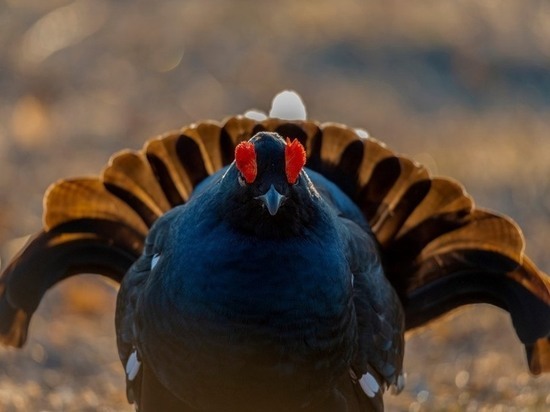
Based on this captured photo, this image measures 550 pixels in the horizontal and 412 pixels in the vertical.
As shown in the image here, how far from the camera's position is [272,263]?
371 centimetres

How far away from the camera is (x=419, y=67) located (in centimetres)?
1002

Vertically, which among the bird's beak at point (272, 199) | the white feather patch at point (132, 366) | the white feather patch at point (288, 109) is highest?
the bird's beak at point (272, 199)

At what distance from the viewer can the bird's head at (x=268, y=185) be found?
3533 mm

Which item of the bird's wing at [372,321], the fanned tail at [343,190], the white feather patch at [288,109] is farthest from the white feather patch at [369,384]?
the white feather patch at [288,109]

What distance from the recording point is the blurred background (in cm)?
799

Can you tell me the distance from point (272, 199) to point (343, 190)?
140cm

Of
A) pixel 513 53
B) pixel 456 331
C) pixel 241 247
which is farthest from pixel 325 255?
pixel 513 53

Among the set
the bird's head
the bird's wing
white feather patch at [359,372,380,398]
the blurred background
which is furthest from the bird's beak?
the blurred background

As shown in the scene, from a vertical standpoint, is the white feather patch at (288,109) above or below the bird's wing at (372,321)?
above

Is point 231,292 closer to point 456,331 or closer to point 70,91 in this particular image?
point 456,331

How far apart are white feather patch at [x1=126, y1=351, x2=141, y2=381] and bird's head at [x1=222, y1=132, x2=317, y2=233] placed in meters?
0.83

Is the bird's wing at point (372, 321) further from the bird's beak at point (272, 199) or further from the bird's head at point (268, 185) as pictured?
the bird's beak at point (272, 199)

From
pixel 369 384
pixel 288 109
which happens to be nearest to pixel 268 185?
pixel 369 384

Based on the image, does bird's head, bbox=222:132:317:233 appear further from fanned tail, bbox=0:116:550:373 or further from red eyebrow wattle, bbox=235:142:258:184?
fanned tail, bbox=0:116:550:373
